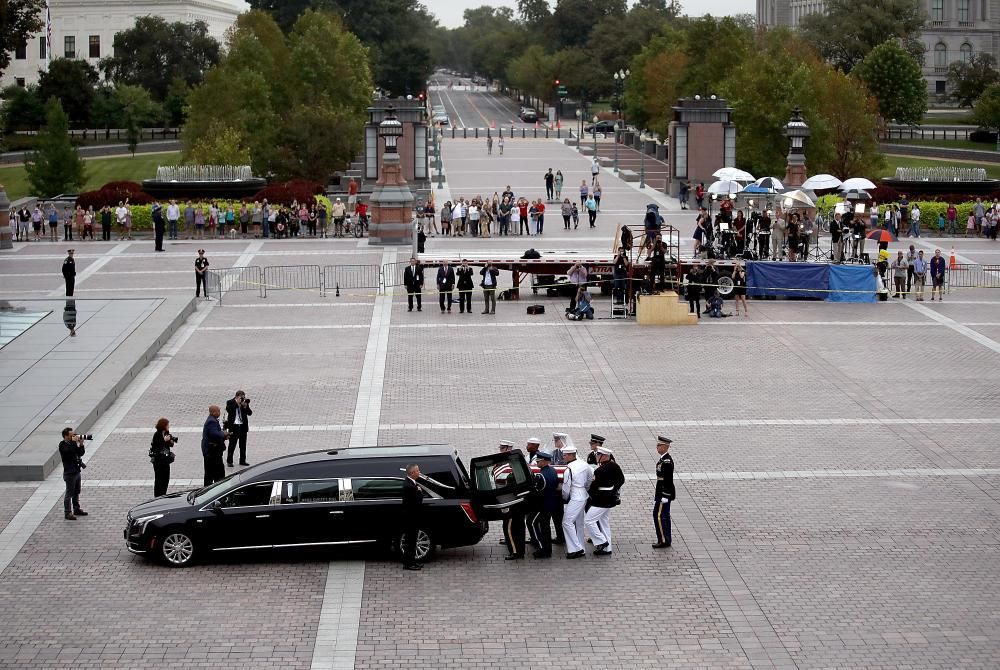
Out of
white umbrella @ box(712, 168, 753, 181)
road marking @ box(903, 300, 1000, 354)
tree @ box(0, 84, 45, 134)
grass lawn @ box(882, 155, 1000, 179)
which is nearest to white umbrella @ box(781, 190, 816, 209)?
white umbrella @ box(712, 168, 753, 181)

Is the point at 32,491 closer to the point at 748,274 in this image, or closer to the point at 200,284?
the point at 200,284

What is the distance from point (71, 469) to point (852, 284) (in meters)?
22.1

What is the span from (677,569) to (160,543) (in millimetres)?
5658

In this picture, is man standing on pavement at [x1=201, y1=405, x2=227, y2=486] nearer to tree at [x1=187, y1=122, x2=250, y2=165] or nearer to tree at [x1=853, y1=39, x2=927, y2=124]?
tree at [x1=187, y1=122, x2=250, y2=165]

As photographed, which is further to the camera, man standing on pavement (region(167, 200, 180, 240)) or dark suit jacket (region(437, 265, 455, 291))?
man standing on pavement (region(167, 200, 180, 240))

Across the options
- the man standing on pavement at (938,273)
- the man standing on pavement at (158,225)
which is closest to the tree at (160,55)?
the man standing on pavement at (158,225)

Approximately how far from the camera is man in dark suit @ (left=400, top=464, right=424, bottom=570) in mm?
16219

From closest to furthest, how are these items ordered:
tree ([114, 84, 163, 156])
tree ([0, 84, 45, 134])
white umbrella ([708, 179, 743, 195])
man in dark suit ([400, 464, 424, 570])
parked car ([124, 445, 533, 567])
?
Answer: man in dark suit ([400, 464, 424, 570])
parked car ([124, 445, 533, 567])
white umbrella ([708, 179, 743, 195])
tree ([114, 84, 163, 156])
tree ([0, 84, 45, 134])

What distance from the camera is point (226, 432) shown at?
20.6 meters

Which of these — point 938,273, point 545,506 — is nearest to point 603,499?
point 545,506

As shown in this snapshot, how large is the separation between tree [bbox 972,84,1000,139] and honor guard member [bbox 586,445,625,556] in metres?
81.6

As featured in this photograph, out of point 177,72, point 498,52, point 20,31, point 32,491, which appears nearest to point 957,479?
point 32,491

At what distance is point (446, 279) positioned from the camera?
3362 centimetres

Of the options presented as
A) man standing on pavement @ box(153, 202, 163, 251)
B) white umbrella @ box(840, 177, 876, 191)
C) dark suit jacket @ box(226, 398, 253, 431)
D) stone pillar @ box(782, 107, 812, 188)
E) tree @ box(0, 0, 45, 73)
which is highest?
tree @ box(0, 0, 45, 73)
